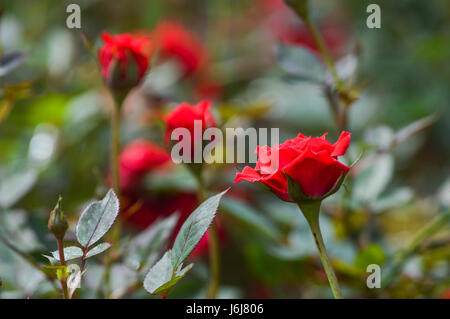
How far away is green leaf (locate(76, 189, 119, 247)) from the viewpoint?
265 millimetres

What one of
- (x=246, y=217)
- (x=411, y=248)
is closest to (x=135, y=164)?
(x=246, y=217)

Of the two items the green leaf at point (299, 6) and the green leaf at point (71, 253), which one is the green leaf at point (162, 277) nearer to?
the green leaf at point (71, 253)

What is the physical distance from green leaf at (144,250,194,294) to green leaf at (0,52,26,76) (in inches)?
6.5

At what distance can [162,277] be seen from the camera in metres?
0.27

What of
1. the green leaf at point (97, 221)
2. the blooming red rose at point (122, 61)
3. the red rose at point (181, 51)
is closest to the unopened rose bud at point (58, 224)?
the green leaf at point (97, 221)

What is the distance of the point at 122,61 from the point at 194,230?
15 cm

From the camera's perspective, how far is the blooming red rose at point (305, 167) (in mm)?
258

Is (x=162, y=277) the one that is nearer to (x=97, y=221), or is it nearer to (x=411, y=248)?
(x=97, y=221)

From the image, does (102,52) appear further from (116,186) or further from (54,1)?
(54,1)

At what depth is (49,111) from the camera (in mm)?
613

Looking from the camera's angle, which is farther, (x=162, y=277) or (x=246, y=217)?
(x=246, y=217)

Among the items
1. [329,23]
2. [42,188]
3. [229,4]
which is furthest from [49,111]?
[329,23]

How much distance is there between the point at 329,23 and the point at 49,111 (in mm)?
741

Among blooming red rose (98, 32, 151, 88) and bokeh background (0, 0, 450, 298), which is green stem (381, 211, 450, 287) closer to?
bokeh background (0, 0, 450, 298)
